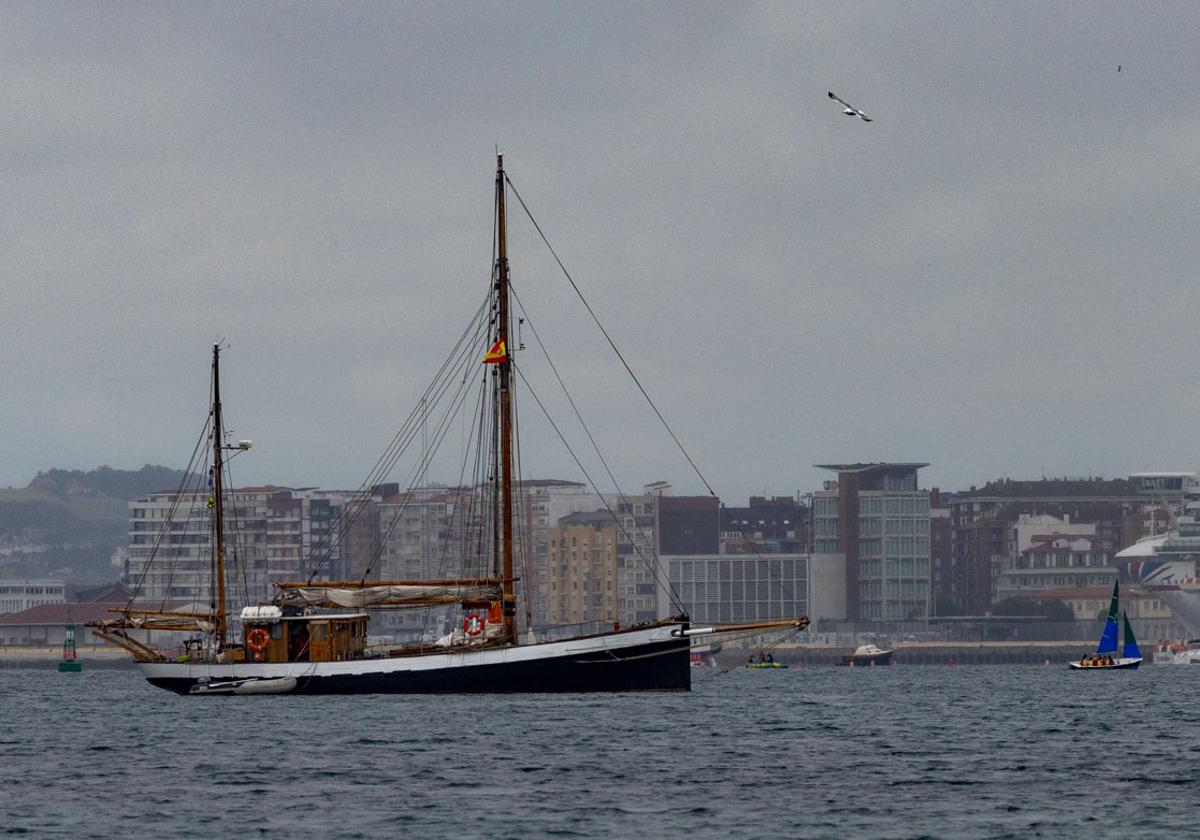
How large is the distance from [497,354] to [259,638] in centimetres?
1415

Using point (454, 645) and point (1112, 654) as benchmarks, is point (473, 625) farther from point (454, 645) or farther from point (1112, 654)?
point (1112, 654)

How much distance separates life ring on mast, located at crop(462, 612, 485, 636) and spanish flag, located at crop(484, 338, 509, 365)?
33.2 feet

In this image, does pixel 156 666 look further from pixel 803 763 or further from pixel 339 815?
pixel 339 815

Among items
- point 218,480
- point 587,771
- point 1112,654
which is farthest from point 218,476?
point 1112,654

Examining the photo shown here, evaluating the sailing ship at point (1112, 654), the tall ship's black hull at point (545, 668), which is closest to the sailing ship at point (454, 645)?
the tall ship's black hull at point (545, 668)

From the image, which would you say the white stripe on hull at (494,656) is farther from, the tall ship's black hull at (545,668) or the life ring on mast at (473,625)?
the life ring on mast at (473,625)

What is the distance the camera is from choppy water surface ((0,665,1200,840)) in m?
43.7

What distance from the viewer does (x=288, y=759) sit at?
57.4 m

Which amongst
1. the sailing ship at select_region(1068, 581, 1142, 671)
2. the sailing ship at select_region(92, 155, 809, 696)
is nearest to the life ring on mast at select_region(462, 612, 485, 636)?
the sailing ship at select_region(92, 155, 809, 696)

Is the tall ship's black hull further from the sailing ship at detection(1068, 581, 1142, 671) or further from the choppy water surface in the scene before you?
the sailing ship at detection(1068, 581, 1142, 671)

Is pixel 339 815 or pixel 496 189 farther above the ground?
pixel 496 189

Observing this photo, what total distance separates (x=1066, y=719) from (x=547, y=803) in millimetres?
Answer: 37298

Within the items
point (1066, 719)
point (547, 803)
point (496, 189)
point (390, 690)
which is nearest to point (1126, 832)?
point (547, 803)

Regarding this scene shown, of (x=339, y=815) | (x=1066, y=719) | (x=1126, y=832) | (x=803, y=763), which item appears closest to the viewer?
(x=1126, y=832)
